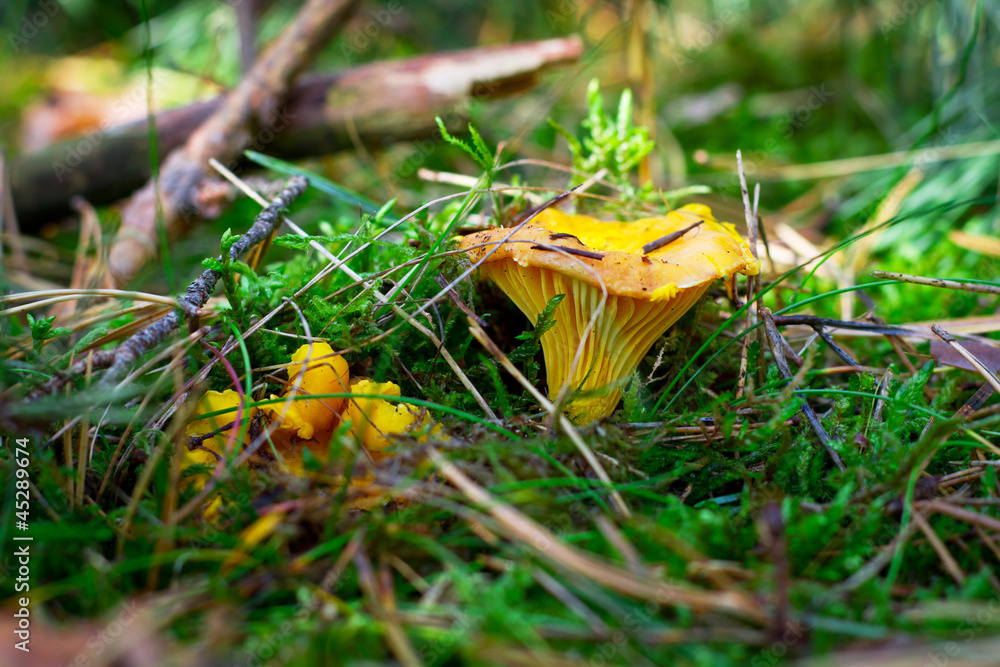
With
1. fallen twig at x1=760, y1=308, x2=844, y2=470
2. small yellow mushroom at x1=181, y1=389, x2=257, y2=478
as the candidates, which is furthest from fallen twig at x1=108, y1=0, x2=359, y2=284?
fallen twig at x1=760, y1=308, x2=844, y2=470

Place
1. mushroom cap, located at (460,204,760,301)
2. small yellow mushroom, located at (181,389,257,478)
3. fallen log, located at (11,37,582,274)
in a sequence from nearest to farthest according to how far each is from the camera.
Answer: mushroom cap, located at (460,204,760,301)
small yellow mushroom, located at (181,389,257,478)
fallen log, located at (11,37,582,274)

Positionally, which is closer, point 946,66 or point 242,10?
point 946,66

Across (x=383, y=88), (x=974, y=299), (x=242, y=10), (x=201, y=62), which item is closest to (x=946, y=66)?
(x=974, y=299)

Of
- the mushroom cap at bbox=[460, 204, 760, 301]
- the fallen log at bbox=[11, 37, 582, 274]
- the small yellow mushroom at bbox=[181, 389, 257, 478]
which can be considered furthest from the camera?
the fallen log at bbox=[11, 37, 582, 274]

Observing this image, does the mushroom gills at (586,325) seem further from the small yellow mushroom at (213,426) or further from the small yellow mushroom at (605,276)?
the small yellow mushroom at (213,426)

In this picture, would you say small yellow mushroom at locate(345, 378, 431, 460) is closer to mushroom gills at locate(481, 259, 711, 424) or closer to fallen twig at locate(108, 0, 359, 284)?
mushroom gills at locate(481, 259, 711, 424)

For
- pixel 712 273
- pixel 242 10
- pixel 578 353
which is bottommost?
pixel 578 353

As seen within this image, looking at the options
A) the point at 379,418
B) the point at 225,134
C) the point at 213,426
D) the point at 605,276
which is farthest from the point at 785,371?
the point at 225,134

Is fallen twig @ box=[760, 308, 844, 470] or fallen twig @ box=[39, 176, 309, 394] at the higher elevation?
fallen twig @ box=[39, 176, 309, 394]

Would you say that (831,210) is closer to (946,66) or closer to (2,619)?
(946,66)
